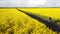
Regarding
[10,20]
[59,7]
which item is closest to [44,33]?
[10,20]

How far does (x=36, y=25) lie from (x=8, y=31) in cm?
102

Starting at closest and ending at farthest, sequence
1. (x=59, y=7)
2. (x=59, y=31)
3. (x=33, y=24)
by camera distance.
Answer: (x=59, y=31) < (x=33, y=24) < (x=59, y=7)

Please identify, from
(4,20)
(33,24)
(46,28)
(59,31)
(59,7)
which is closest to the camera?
(59,31)

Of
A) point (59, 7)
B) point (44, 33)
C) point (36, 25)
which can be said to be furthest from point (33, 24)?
point (59, 7)

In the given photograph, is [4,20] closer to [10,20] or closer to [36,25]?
[10,20]

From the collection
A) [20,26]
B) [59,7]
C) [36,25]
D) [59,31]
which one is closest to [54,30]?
[59,31]

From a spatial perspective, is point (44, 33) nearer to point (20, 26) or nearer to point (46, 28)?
point (46, 28)

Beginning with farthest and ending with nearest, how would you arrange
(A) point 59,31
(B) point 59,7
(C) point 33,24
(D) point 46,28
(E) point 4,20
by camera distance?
(B) point 59,7 < (E) point 4,20 < (C) point 33,24 < (D) point 46,28 < (A) point 59,31

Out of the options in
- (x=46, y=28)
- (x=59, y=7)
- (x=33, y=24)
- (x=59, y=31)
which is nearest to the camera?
(x=59, y=31)

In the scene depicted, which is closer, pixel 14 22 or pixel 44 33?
pixel 44 33

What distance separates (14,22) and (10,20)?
9.3 inches

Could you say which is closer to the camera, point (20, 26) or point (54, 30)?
point (54, 30)

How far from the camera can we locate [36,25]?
5840mm

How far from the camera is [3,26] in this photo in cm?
576
